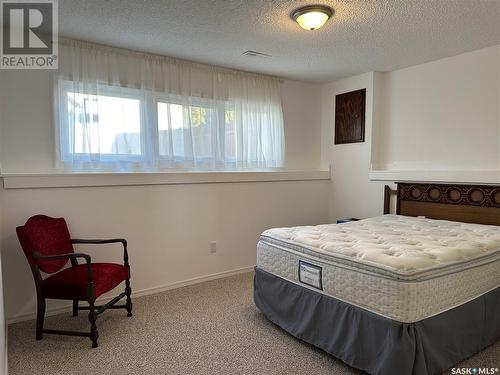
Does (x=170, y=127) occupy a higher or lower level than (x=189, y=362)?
higher

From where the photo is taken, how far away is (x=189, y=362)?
2.25 metres

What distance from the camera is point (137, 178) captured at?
11.2ft

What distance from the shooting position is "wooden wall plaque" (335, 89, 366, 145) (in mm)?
4379

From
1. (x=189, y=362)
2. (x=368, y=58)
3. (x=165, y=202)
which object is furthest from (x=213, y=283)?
(x=368, y=58)

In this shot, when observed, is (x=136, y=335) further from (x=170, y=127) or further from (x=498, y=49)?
(x=498, y=49)

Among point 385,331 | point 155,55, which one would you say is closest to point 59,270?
point 155,55

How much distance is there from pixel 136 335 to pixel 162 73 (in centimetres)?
257

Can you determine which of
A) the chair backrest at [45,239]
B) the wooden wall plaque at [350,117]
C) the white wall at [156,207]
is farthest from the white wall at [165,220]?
the wooden wall plaque at [350,117]

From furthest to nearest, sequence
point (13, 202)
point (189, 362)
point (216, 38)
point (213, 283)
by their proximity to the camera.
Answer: point (213, 283) → point (216, 38) → point (13, 202) → point (189, 362)

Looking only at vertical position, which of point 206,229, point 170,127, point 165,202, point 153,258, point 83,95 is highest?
point 83,95

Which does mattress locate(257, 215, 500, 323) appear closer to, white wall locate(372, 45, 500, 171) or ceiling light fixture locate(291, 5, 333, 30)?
Answer: white wall locate(372, 45, 500, 171)

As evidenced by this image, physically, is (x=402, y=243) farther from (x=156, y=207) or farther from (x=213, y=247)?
(x=156, y=207)

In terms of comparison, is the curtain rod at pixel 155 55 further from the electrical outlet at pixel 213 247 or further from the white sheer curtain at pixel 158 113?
the electrical outlet at pixel 213 247

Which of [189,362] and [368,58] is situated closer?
[189,362]
